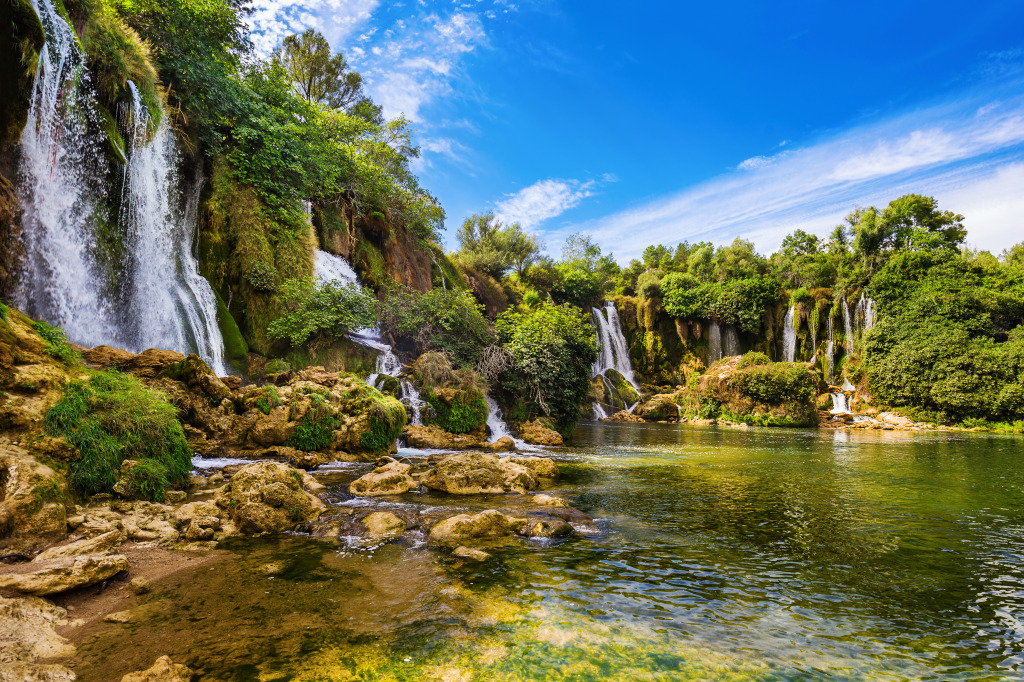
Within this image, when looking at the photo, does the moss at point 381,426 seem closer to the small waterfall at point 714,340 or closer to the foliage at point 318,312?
the foliage at point 318,312

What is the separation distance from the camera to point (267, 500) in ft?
21.6

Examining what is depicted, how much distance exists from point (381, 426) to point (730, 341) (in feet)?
128

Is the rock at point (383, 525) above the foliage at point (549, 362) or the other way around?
the other way around

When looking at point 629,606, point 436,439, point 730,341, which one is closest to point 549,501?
point 629,606

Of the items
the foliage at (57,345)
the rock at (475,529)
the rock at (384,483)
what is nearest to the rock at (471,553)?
the rock at (475,529)

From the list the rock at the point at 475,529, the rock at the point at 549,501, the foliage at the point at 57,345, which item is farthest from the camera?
the rock at the point at 549,501

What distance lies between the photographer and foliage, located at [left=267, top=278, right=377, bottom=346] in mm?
15516

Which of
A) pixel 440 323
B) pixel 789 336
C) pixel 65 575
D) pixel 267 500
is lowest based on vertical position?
pixel 267 500

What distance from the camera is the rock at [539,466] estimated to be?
36.2 feet

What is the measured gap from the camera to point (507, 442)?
15.5m

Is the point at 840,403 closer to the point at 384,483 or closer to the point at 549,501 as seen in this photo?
the point at 549,501

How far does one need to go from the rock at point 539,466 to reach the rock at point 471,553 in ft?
17.8

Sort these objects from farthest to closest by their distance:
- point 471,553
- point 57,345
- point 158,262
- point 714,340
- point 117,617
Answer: point 714,340 < point 158,262 < point 57,345 < point 471,553 < point 117,617

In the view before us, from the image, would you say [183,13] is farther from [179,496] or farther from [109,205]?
[179,496]
